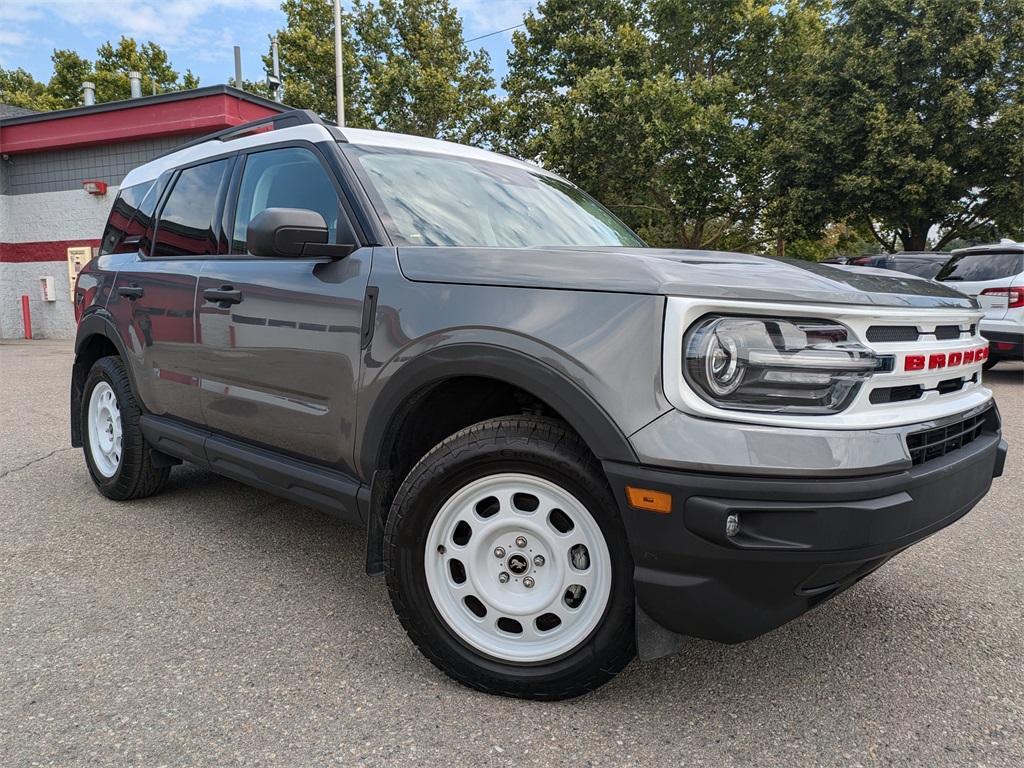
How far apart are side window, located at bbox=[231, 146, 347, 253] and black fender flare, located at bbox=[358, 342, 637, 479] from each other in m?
0.74

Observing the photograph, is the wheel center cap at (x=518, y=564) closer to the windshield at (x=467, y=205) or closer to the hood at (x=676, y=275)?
the hood at (x=676, y=275)

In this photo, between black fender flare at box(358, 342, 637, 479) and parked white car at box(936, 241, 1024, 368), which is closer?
black fender flare at box(358, 342, 637, 479)

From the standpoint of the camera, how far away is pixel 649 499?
1.82 m

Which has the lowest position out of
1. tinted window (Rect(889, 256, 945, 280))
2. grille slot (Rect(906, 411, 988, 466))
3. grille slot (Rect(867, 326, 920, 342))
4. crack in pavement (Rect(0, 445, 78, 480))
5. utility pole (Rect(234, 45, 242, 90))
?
crack in pavement (Rect(0, 445, 78, 480))

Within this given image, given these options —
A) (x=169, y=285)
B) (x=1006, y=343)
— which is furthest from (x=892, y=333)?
(x=1006, y=343)

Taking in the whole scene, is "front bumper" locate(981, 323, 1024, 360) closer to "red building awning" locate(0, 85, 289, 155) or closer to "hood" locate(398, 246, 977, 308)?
"hood" locate(398, 246, 977, 308)

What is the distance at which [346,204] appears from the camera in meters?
2.68

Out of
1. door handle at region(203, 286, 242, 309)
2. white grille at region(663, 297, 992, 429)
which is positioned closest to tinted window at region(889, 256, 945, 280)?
white grille at region(663, 297, 992, 429)

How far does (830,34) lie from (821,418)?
21.7 metres

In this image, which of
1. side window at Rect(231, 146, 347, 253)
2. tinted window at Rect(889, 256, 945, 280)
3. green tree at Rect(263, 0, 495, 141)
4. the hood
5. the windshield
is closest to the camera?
the hood

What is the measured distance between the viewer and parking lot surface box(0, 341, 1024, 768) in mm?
1955

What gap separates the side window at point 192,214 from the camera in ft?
11.3

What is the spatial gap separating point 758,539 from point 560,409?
1.92ft

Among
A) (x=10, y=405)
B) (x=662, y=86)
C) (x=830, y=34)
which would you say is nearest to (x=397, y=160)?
(x=10, y=405)
